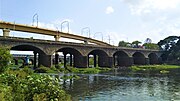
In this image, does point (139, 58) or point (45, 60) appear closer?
point (45, 60)

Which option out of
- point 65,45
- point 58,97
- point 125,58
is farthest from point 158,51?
point 58,97

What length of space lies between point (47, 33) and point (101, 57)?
30540mm

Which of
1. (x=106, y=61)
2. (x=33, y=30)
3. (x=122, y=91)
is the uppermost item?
(x=33, y=30)

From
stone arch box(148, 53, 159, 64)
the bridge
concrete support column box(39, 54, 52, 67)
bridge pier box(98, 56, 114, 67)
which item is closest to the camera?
the bridge

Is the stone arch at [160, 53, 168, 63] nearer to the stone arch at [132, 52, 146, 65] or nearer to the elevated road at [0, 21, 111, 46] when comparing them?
the stone arch at [132, 52, 146, 65]

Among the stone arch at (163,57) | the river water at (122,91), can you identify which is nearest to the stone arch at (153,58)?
the stone arch at (163,57)

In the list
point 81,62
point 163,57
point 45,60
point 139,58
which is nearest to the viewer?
point 45,60

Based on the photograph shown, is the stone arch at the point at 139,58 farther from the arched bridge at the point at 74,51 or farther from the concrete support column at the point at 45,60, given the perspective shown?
the concrete support column at the point at 45,60

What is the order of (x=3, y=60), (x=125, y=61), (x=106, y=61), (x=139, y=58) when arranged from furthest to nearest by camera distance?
(x=139, y=58) → (x=125, y=61) → (x=106, y=61) → (x=3, y=60)

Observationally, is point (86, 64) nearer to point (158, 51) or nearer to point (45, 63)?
point (45, 63)

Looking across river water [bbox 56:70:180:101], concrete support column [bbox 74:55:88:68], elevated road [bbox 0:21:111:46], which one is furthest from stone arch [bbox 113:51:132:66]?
river water [bbox 56:70:180:101]

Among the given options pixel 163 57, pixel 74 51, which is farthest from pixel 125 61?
pixel 74 51

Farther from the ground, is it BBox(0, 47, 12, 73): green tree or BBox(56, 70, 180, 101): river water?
BBox(0, 47, 12, 73): green tree

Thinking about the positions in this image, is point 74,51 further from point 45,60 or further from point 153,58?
point 153,58
